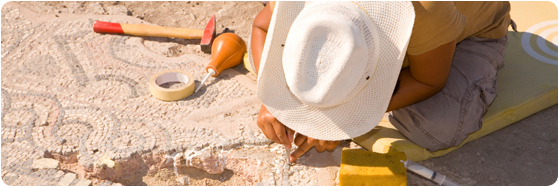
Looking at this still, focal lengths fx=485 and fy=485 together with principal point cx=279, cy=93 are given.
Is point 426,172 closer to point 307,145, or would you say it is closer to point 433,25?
point 307,145

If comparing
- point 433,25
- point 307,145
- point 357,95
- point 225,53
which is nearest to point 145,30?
point 225,53

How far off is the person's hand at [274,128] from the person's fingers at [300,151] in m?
0.09

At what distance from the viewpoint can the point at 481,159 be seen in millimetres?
3236

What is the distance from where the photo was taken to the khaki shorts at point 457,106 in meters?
3.08

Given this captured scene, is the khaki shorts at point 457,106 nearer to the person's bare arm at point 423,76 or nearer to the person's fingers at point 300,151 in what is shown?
the person's bare arm at point 423,76

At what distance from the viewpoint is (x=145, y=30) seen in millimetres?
4543

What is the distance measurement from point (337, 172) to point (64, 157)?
6.06 feet

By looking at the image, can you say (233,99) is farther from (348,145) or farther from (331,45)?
(331,45)

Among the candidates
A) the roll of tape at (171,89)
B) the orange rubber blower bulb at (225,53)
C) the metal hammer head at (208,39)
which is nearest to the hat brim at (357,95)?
the roll of tape at (171,89)

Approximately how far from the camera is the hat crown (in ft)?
7.11

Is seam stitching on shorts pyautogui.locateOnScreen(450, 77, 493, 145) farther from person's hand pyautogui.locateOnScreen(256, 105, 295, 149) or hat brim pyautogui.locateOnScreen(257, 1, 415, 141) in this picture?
person's hand pyautogui.locateOnScreen(256, 105, 295, 149)

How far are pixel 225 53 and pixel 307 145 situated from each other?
4.39 ft

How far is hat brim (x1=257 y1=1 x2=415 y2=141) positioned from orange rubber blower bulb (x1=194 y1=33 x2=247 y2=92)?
1.33 meters

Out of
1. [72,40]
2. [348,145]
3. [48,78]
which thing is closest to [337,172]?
[348,145]
